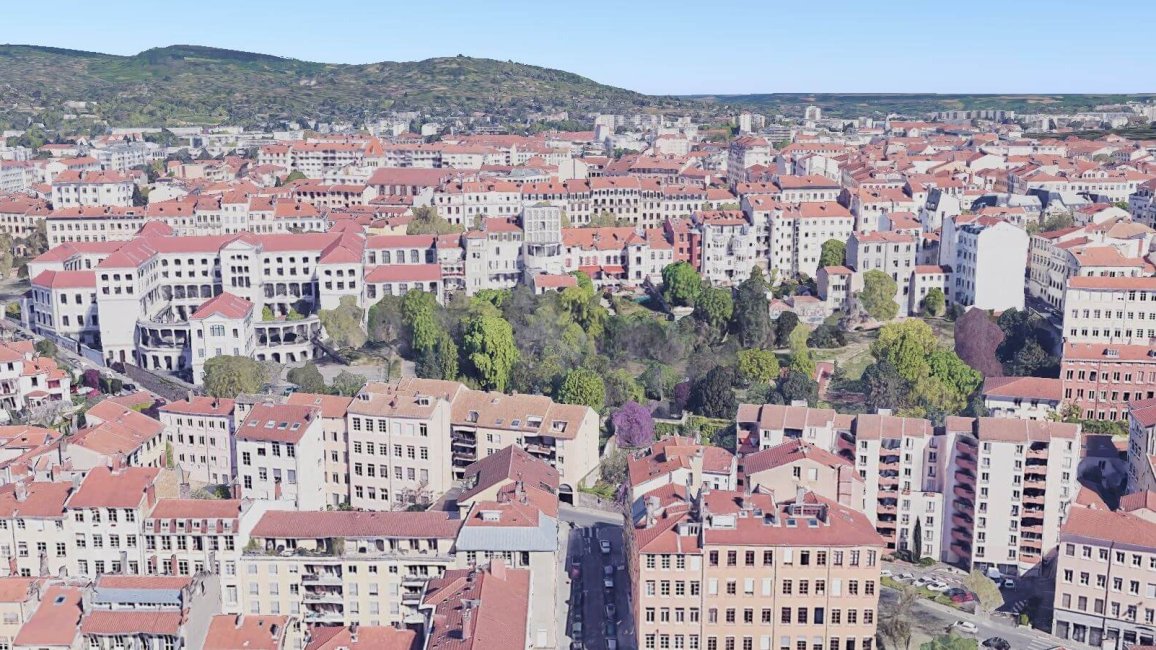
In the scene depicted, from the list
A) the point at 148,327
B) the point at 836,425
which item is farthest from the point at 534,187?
the point at 836,425

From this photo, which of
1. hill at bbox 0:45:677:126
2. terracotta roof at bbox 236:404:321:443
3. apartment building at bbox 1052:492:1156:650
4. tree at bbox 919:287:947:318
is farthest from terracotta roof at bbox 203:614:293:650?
hill at bbox 0:45:677:126

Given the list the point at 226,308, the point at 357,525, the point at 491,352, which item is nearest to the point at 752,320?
the point at 491,352

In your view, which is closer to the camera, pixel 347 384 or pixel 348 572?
pixel 348 572

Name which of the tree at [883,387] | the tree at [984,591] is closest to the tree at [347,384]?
the tree at [883,387]

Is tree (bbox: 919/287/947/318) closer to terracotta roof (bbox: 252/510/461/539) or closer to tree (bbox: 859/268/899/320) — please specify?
tree (bbox: 859/268/899/320)

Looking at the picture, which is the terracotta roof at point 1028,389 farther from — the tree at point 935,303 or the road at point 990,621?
the tree at point 935,303

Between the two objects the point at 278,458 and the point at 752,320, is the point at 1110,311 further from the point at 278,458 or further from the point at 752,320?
the point at 278,458
